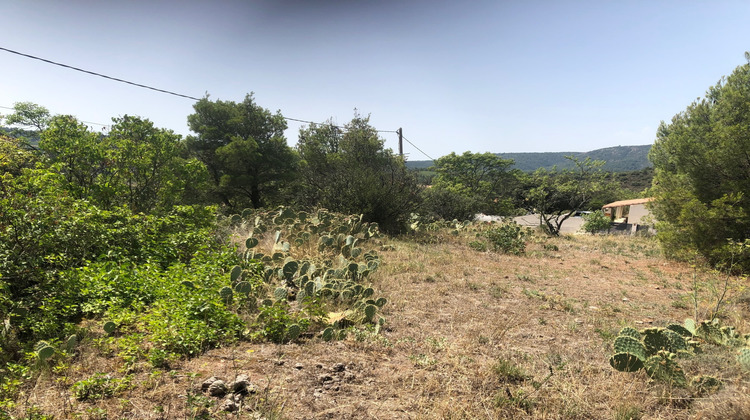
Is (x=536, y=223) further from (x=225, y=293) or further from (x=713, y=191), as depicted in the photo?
(x=225, y=293)

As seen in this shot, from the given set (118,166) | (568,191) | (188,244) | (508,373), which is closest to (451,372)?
(508,373)

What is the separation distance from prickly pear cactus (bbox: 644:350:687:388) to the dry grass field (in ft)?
0.25

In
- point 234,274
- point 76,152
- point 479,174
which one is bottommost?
point 234,274

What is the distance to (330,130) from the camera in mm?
21531

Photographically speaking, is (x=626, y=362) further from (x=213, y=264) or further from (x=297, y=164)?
(x=297, y=164)

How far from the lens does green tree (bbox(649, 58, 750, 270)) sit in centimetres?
647

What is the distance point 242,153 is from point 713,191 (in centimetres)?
1783

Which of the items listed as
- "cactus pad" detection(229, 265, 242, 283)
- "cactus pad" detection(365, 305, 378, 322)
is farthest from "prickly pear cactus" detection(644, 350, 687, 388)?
"cactus pad" detection(229, 265, 242, 283)

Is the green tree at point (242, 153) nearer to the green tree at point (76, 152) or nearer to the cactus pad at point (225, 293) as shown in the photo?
the green tree at point (76, 152)

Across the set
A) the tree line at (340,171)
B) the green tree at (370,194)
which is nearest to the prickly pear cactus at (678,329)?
the tree line at (340,171)

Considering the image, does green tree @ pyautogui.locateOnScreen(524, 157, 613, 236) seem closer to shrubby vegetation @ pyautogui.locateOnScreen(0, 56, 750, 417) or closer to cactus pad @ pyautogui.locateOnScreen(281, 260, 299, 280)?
shrubby vegetation @ pyautogui.locateOnScreen(0, 56, 750, 417)

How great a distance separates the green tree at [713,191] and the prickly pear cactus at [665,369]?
532 cm

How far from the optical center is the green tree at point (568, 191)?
14695 mm

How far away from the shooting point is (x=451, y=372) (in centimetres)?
255
